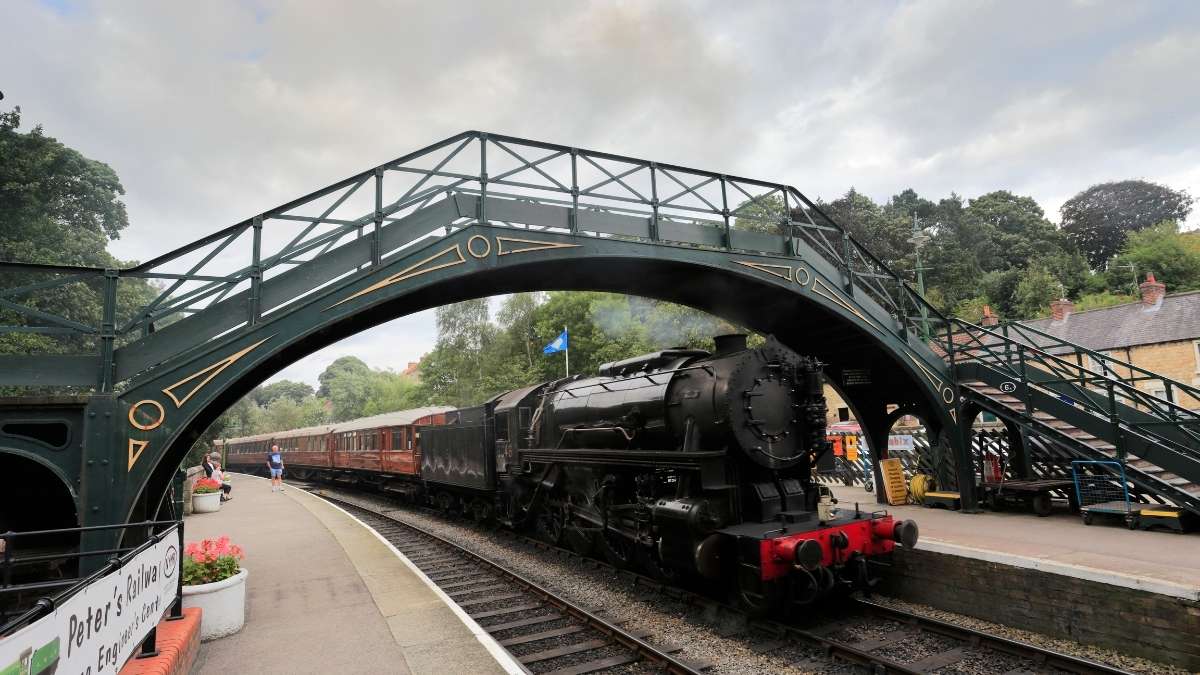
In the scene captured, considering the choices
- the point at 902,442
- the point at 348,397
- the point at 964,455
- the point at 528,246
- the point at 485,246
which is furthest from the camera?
the point at 348,397

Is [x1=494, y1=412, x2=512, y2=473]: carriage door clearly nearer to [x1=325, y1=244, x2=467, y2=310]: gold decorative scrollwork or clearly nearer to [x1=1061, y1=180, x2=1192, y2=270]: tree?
[x1=325, y1=244, x2=467, y2=310]: gold decorative scrollwork

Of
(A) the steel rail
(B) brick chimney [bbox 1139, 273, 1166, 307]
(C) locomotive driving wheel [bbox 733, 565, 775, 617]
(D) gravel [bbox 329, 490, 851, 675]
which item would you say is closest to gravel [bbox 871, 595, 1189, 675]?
(A) the steel rail

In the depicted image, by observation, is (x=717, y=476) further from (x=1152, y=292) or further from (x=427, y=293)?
(x=1152, y=292)

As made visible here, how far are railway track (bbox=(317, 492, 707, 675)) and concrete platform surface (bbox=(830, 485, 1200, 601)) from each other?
13.6 ft

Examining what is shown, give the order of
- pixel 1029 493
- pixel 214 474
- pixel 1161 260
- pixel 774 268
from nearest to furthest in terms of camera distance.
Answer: pixel 774 268 → pixel 1029 493 → pixel 214 474 → pixel 1161 260

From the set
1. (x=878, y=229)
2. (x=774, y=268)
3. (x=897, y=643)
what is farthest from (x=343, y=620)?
(x=878, y=229)

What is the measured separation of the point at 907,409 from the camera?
1359cm

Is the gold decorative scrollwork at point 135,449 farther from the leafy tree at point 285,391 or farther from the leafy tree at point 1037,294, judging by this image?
the leafy tree at point 285,391

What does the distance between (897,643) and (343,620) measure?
5.92 m

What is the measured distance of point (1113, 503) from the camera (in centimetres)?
1023

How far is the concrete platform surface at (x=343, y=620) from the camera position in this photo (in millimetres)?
5766

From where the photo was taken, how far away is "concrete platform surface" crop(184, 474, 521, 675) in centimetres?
577

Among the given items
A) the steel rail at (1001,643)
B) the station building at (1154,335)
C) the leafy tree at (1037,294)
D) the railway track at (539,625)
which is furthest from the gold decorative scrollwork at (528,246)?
the leafy tree at (1037,294)

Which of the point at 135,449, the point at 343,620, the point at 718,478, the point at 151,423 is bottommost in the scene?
the point at 343,620
